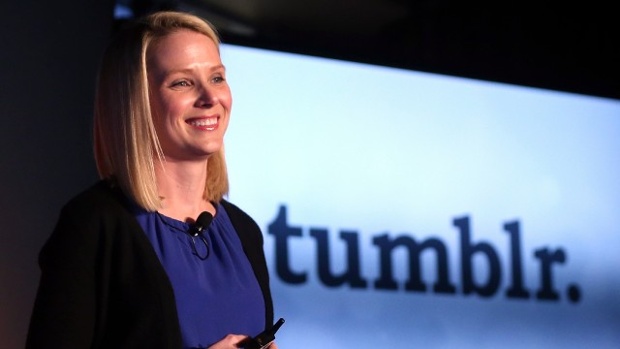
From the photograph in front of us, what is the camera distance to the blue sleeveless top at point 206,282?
1.60 m

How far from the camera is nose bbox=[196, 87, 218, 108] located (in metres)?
1.69

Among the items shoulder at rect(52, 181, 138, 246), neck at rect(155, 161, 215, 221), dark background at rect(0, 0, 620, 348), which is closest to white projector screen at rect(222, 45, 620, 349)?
dark background at rect(0, 0, 620, 348)

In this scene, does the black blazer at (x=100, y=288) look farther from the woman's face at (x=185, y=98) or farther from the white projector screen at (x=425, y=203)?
the white projector screen at (x=425, y=203)

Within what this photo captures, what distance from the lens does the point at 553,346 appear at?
3.59 metres

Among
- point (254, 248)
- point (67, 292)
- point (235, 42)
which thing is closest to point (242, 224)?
point (254, 248)

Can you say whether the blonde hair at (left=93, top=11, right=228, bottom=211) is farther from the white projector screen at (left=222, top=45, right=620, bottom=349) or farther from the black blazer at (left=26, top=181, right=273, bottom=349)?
the white projector screen at (left=222, top=45, right=620, bottom=349)

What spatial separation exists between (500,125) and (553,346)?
→ 0.82m

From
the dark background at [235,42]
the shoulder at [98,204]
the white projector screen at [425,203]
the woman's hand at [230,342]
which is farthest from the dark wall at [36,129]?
the woman's hand at [230,342]

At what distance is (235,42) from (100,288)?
171 cm

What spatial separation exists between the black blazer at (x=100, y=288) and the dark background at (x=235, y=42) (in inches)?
47.5

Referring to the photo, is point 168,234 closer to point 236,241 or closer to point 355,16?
point 236,241

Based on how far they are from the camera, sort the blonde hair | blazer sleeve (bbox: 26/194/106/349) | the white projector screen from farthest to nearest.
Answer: the white projector screen, the blonde hair, blazer sleeve (bbox: 26/194/106/349)

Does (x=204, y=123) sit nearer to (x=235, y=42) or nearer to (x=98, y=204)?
(x=98, y=204)

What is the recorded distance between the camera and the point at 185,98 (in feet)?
5.56
